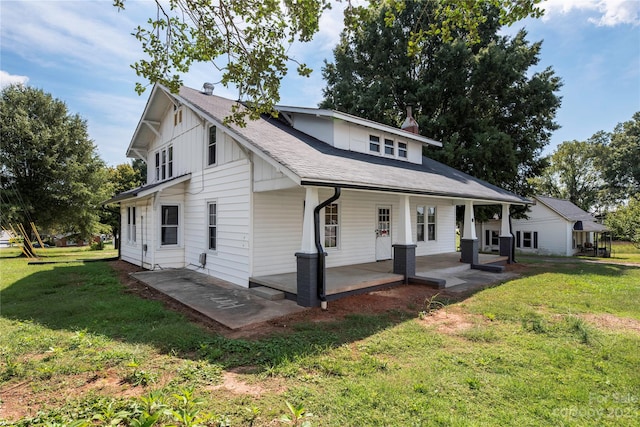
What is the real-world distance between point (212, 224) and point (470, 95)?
17471 mm

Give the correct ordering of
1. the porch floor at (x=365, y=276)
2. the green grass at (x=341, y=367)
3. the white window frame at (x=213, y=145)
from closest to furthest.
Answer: the green grass at (x=341, y=367) < the porch floor at (x=365, y=276) < the white window frame at (x=213, y=145)

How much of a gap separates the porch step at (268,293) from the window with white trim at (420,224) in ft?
26.0

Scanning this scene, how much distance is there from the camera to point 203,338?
4.82 metres

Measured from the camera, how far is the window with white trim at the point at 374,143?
1197 cm

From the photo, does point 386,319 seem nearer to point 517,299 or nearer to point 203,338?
point 203,338

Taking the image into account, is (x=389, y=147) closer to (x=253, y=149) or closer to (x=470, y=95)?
(x=253, y=149)

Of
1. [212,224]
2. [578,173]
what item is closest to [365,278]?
[212,224]

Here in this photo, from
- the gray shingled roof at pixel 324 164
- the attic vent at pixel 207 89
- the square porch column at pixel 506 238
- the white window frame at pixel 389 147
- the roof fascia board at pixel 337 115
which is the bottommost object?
the square porch column at pixel 506 238

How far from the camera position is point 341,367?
3.91 meters

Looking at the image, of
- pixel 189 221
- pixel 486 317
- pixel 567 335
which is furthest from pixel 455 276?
pixel 189 221

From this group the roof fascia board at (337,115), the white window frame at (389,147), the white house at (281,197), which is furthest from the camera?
the white window frame at (389,147)

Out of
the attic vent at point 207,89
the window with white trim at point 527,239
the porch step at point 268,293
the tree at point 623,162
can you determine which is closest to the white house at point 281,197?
the porch step at point 268,293

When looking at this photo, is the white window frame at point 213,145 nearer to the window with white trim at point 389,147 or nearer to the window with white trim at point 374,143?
the window with white trim at point 374,143

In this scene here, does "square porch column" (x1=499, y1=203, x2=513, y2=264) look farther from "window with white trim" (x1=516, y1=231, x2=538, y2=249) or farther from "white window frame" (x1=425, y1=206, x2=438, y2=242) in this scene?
"window with white trim" (x1=516, y1=231, x2=538, y2=249)
